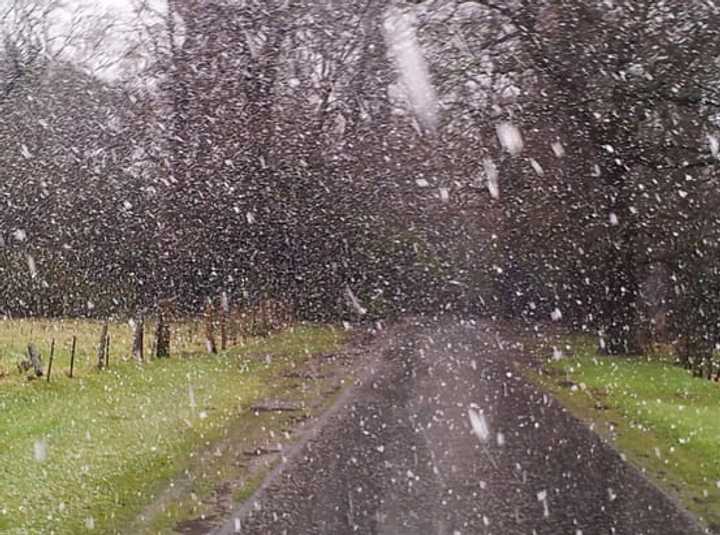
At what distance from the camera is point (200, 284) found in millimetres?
32719

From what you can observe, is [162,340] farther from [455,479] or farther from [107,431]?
[455,479]

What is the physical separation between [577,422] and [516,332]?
23118mm

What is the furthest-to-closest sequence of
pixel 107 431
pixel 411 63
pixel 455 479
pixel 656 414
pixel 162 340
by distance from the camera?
pixel 411 63 < pixel 162 340 < pixel 656 414 < pixel 107 431 < pixel 455 479

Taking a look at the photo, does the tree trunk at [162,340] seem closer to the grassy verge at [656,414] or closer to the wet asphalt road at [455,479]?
the wet asphalt road at [455,479]

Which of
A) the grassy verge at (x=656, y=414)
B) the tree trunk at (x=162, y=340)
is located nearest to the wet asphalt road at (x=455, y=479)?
the grassy verge at (x=656, y=414)

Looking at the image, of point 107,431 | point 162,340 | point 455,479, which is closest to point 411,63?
point 162,340

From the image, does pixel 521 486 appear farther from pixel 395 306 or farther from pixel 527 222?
pixel 395 306

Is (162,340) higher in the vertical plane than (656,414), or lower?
higher

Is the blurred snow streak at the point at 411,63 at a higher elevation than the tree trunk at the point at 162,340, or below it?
higher

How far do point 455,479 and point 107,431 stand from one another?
4801mm

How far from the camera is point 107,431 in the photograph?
37.1ft

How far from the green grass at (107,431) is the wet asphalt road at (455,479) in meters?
1.33

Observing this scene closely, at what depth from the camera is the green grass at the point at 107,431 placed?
7.93 metres

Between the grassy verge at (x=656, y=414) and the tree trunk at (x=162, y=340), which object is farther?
the tree trunk at (x=162, y=340)
